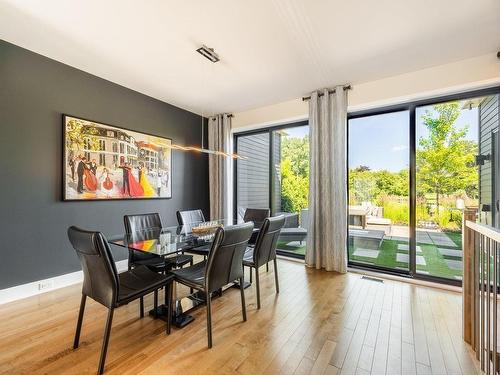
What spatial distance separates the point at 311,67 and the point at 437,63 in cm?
150

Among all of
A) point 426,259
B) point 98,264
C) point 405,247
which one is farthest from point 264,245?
point 426,259

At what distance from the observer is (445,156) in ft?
9.96

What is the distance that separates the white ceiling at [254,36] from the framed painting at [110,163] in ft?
2.64


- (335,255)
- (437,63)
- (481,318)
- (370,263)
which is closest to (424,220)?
(370,263)

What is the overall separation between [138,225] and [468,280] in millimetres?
3290

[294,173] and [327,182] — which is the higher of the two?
[294,173]

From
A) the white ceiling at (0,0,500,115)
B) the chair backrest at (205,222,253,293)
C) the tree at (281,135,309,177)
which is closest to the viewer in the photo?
the chair backrest at (205,222,253,293)

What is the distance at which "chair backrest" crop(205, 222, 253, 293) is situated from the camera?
184cm

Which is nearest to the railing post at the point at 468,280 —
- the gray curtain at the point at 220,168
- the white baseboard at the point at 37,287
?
the gray curtain at the point at 220,168

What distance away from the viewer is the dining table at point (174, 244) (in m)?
2.12

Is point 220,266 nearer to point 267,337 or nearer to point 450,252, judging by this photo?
point 267,337

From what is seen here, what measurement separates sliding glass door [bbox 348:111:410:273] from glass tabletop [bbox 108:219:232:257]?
2302 mm

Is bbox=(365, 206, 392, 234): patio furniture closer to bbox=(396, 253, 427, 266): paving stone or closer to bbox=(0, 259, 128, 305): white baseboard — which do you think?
bbox=(396, 253, 427, 266): paving stone

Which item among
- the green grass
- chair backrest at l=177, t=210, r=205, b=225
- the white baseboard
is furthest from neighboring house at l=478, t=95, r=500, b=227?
the white baseboard
